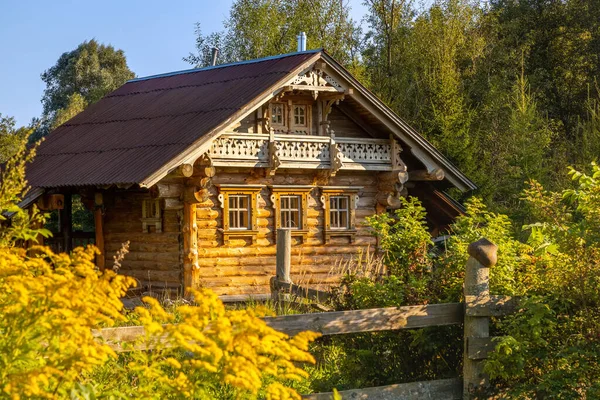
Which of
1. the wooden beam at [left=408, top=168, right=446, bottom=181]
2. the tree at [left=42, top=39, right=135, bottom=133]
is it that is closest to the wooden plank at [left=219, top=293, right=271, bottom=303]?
the wooden beam at [left=408, top=168, right=446, bottom=181]

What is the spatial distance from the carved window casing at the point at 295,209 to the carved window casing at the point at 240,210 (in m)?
0.74

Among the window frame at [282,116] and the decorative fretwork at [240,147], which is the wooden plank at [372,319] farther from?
the window frame at [282,116]

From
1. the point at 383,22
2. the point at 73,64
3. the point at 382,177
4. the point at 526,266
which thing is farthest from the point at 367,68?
the point at 526,266

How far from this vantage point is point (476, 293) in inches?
346

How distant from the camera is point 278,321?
26.6ft

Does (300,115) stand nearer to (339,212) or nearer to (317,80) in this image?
(317,80)

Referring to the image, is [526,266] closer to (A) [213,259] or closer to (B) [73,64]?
(A) [213,259]

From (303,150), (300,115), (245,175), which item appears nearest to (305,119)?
(300,115)

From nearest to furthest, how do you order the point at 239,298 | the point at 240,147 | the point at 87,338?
the point at 87,338 → the point at 239,298 → the point at 240,147

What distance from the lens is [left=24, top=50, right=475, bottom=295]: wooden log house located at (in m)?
19.0

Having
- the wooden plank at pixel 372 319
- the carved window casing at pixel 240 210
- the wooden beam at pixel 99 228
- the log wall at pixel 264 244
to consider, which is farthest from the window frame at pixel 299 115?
the wooden plank at pixel 372 319

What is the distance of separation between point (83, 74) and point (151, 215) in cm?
4236

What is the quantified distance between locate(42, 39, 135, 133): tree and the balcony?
38.3 meters

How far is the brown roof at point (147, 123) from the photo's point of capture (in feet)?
60.8
